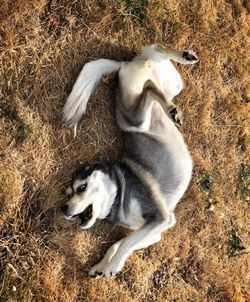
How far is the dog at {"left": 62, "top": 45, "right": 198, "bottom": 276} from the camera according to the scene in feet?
16.1

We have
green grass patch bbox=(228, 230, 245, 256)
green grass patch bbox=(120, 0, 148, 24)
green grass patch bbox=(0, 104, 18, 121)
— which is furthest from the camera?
green grass patch bbox=(228, 230, 245, 256)

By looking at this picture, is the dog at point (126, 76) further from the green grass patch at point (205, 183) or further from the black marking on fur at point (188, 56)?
the green grass patch at point (205, 183)

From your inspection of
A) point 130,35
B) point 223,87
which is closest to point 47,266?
point 130,35

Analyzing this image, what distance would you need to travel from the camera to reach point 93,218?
4961 millimetres

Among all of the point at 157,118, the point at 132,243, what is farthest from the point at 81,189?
the point at 157,118

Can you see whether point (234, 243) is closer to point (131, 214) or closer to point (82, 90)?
point (131, 214)

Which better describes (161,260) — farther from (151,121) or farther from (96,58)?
(96,58)

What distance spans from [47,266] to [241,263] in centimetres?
235

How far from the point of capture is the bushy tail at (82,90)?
4973 millimetres

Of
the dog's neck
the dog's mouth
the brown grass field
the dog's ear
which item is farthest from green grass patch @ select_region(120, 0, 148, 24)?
the dog's mouth

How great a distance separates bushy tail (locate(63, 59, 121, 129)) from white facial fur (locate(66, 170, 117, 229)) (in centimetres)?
54

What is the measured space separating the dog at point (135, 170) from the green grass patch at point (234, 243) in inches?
48.1

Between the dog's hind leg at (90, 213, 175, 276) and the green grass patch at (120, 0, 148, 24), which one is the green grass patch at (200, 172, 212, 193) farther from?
the green grass patch at (120, 0, 148, 24)

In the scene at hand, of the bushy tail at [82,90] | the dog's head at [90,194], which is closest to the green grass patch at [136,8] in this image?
the bushy tail at [82,90]
